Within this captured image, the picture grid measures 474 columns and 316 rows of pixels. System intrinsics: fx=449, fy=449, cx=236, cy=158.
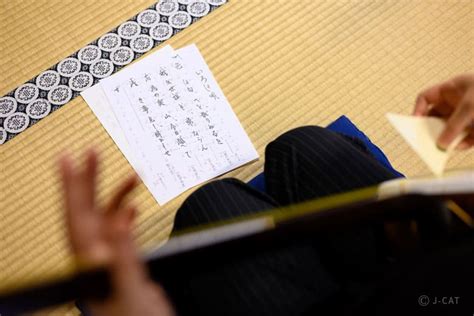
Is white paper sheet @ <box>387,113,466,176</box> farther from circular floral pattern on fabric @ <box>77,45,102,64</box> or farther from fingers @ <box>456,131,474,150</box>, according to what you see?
circular floral pattern on fabric @ <box>77,45,102,64</box>

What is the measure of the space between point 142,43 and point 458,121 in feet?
2.37

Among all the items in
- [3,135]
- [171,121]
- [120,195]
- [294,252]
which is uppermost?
[3,135]

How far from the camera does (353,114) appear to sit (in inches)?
41.9

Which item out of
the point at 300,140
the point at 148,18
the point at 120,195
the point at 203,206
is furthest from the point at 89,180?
the point at 148,18

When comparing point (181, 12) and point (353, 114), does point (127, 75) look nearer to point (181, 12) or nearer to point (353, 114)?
point (181, 12)

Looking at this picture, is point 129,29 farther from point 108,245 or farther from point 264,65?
point 108,245

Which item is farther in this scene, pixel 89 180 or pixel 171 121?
pixel 171 121

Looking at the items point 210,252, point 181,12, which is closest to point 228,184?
point 210,252

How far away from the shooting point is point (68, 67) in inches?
40.3

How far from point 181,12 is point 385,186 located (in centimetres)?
67

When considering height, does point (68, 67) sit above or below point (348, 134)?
above

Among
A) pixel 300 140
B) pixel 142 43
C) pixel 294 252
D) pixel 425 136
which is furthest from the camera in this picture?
pixel 142 43

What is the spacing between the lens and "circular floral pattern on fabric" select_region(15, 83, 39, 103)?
100 centimetres

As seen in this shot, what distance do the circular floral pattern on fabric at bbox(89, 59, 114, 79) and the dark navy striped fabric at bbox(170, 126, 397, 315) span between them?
404mm
